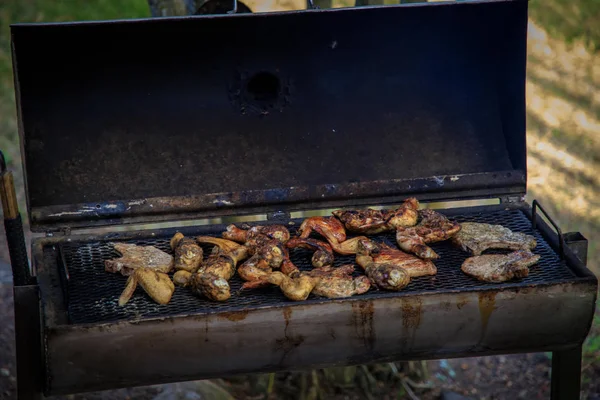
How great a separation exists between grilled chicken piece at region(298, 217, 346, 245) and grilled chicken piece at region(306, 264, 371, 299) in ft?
1.21

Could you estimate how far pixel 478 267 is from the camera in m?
3.33

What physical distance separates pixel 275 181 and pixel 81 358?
4.86 feet

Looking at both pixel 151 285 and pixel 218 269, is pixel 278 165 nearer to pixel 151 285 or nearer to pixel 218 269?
pixel 218 269

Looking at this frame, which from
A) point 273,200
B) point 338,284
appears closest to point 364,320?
point 338,284

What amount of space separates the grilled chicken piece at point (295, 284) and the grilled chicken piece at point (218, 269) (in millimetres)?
203

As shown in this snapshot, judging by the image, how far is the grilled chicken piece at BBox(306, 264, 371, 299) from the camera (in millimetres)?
3127

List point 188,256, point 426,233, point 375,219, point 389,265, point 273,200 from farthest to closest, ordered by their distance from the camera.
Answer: point 273,200, point 375,219, point 426,233, point 188,256, point 389,265

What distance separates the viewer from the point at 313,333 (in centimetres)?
301

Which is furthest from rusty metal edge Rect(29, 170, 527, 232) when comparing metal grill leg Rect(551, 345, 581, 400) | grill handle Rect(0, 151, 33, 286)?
metal grill leg Rect(551, 345, 581, 400)

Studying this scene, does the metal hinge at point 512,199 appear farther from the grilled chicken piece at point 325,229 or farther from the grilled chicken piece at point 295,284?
the grilled chicken piece at point 295,284

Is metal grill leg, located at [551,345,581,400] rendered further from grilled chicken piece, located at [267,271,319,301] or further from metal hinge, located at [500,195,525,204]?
grilled chicken piece, located at [267,271,319,301]

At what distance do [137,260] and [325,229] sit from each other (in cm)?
89

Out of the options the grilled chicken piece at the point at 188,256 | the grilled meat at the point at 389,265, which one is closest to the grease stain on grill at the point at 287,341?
the grilled meat at the point at 389,265

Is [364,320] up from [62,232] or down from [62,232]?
down
